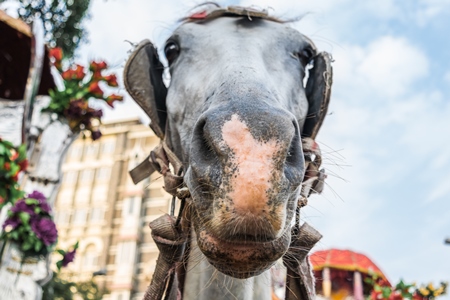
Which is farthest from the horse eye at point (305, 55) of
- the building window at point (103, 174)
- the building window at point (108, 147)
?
the building window at point (108, 147)

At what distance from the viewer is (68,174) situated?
38.1 m

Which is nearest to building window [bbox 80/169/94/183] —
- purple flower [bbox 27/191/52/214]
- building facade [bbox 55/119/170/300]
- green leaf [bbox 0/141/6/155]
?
building facade [bbox 55/119/170/300]

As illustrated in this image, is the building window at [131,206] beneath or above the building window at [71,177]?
above

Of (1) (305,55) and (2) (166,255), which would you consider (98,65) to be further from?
(2) (166,255)

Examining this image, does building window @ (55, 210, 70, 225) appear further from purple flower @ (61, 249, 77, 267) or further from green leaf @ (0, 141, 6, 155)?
green leaf @ (0, 141, 6, 155)

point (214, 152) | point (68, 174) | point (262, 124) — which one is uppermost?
point (262, 124)

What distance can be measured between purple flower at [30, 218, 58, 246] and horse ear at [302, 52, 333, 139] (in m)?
2.73

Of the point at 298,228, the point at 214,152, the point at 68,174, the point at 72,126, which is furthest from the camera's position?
the point at 68,174

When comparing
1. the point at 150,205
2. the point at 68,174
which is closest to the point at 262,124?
the point at 150,205

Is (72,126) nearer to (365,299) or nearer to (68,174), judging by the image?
(365,299)

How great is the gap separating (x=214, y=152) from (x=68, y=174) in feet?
127

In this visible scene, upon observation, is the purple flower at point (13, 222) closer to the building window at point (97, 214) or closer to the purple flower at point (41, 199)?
the purple flower at point (41, 199)

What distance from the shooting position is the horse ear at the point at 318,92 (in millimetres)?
2369

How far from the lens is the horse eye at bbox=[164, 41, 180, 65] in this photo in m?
2.53
